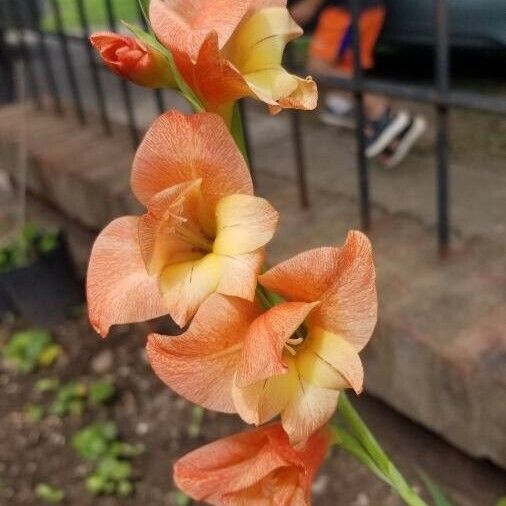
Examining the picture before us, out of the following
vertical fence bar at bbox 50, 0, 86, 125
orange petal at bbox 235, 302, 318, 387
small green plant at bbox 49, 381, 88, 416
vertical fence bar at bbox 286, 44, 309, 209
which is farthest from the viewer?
vertical fence bar at bbox 50, 0, 86, 125

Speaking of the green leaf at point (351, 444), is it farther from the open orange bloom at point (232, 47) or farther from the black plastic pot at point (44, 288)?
the black plastic pot at point (44, 288)

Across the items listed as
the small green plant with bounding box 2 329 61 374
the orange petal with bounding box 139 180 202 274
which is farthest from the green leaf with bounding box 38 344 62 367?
the orange petal with bounding box 139 180 202 274

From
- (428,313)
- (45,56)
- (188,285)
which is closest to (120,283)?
(188,285)

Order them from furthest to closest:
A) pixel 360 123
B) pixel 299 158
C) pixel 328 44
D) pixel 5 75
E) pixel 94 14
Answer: pixel 94 14 → pixel 5 75 → pixel 328 44 → pixel 299 158 → pixel 360 123

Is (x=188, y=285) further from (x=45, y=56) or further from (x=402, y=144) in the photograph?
(x=45, y=56)

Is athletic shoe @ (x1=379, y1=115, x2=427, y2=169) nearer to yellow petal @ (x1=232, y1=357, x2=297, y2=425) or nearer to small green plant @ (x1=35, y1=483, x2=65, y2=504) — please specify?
small green plant @ (x1=35, y1=483, x2=65, y2=504)

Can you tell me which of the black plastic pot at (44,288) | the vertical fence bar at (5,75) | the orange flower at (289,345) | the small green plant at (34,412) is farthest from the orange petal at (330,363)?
the vertical fence bar at (5,75)

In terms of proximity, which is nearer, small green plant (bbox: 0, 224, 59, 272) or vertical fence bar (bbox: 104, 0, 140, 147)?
vertical fence bar (bbox: 104, 0, 140, 147)
